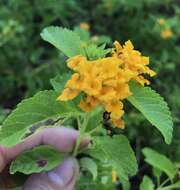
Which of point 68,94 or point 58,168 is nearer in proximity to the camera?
point 68,94

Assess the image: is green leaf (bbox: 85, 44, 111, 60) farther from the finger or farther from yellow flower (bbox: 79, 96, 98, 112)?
the finger

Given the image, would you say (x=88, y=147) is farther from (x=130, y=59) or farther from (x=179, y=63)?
(x=179, y=63)

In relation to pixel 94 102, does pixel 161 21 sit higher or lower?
lower

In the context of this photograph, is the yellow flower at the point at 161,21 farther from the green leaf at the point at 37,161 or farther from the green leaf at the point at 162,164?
the green leaf at the point at 37,161

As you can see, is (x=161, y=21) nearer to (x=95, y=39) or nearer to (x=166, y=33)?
(x=166, y=33)

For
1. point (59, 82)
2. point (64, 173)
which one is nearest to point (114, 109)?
point (59, 82)

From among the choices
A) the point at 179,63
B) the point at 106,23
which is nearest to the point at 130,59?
the point at 179,63

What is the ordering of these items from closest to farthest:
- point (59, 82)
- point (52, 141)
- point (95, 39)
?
point (59, 82)
point (52, 141)
point (95, 39)
